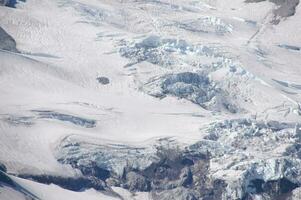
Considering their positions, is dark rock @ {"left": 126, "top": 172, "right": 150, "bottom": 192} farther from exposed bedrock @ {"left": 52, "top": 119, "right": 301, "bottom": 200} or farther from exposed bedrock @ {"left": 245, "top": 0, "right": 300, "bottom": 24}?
exposed bedrock @ {"left": 245, "top": 0, "right": 300, "bottom": 24}

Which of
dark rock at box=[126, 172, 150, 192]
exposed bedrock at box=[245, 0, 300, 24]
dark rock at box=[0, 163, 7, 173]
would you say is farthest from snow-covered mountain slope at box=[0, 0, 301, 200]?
exposed bedrock at box=[245, 0, 300, 24]

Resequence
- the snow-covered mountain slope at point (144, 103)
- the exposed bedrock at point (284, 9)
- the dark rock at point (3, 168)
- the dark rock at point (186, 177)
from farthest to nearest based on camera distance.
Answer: the exposed bedrock at point (284, 9) → the dark rock at point (186, 177) → the snow-covered mountain slope at point (144, 103) → the dark rock at point (3, 168)

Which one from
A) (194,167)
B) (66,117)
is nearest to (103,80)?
(66,117)

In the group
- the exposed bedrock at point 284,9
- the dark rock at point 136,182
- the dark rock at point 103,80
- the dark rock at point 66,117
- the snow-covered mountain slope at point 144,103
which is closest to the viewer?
the snow-covered mountain slope at point 144,103

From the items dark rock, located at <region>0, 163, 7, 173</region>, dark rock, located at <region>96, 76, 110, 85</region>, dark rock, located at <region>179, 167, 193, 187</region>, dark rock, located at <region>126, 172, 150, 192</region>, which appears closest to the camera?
dark rock, located at <region>0, 163, 7, 173</region>

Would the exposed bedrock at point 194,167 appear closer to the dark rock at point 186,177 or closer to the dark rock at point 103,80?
the dark rock at point 186,177

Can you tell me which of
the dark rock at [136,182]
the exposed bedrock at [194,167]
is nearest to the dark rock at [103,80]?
the exposed bedrock at [194,167]

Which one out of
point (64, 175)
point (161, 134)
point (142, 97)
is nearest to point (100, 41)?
point (142, 97)

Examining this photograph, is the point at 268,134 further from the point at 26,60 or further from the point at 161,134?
the point at 26,60

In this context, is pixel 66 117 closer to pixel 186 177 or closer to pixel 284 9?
pixel 186 177
